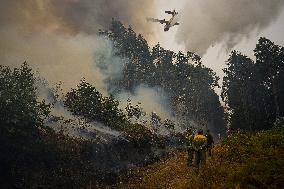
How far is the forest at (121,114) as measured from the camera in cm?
2591

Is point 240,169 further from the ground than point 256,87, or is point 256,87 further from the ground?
point 256,87

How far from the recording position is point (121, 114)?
5050cm

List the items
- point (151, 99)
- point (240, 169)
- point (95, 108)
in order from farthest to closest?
1. point (151, 99)
2. point (95, 108)
3. point (240, 169)

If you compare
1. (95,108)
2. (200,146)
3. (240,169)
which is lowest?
(240,169)

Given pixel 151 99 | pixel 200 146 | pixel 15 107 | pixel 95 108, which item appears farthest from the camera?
pixel 151 99

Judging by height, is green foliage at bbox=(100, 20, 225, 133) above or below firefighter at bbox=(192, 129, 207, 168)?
above

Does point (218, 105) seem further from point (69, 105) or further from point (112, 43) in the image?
point (69, 105)

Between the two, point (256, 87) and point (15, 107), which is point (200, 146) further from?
point (256, 87)

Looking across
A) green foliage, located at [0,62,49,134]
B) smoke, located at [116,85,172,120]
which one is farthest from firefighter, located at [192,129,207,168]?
smoke, located at [116,85,172,120]

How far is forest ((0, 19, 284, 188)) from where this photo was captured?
25.9 m

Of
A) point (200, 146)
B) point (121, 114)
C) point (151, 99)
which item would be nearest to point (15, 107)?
point (200, 146)

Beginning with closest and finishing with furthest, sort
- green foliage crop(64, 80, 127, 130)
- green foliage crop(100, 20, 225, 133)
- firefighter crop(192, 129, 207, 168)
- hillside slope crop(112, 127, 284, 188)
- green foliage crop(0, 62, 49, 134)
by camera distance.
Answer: hillside slope crop(112, 127, 284, 188) → firefighter crop(192, 129, 207, 168) → green foliage crop(0, 62, 49, 134) → green foliage crop(64, 80, 127, 130) → green foliage crop(100, 20, 225, 133)

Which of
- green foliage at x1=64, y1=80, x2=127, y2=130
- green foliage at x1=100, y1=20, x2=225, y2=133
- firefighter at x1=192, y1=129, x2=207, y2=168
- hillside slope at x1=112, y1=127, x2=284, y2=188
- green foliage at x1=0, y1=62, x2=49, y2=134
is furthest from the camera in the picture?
green foliage at x1=100, y1=20, x2=225, y2=133

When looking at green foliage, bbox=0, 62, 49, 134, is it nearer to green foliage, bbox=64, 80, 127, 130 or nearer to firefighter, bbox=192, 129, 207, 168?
firefighter, bbox=192, 129, 207, 168
